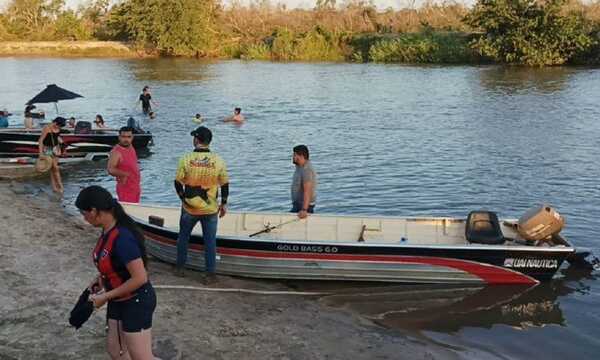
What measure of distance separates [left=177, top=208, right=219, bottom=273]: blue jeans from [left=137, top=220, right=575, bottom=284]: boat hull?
1.17 feet

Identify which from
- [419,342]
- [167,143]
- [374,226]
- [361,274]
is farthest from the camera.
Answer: [167,143]

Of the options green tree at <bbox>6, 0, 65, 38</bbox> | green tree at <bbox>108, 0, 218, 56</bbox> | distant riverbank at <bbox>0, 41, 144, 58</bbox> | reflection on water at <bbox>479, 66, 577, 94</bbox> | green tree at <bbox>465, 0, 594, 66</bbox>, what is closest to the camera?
reflection on water at <bbox>479, 66, 577, 94</bbox>

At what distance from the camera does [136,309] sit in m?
4.34

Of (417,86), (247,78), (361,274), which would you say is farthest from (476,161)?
(247,78)

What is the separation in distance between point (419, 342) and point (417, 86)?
31233 millimetres

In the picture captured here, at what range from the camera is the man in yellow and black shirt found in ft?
24.5

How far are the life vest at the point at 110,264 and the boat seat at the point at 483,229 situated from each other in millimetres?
5833

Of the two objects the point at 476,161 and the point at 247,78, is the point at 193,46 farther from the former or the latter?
the point at 476,161

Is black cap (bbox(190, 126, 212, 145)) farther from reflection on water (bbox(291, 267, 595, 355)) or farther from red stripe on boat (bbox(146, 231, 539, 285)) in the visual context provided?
reflection on water (bbox(291, 267, 595, 355))

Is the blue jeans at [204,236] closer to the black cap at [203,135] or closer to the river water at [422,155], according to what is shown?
the black cap at [203,135]

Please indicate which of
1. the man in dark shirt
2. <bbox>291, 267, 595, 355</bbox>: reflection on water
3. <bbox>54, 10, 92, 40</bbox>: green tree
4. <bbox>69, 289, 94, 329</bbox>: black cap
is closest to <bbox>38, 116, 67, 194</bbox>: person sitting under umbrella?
<bbox>291, 267, 595, 355</bbox>: reflection on water

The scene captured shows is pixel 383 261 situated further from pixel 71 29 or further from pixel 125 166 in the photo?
pixel 71 29

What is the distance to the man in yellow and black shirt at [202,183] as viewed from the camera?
7.48 meters

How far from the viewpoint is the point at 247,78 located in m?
43.6
